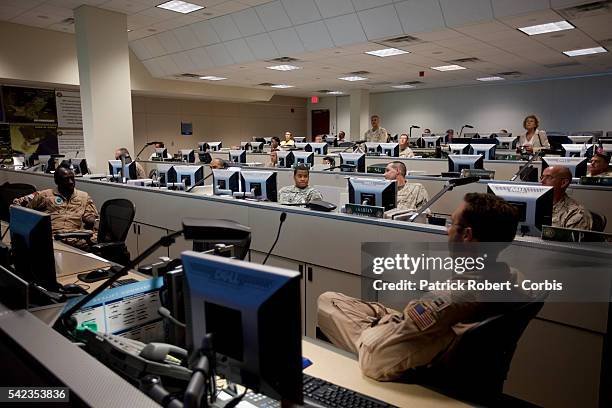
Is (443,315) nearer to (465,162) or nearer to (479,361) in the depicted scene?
(479,361)

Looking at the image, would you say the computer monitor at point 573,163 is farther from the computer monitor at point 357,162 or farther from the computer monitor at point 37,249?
the computer monitor at point 37,249

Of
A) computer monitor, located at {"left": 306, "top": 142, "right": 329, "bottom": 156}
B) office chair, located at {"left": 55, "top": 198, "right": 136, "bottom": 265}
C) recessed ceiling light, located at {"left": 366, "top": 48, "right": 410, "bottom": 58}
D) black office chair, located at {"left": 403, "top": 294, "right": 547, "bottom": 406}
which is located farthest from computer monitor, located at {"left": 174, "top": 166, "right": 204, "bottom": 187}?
recessed ceiling light, located at {"left": 366, "top": 48, "right": 410, "bottom": 58}

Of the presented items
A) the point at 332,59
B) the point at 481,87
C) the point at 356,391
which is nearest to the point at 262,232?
the point at 356,391

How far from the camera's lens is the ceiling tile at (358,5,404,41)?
6293 mm

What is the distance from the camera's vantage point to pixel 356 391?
1256 millimetres

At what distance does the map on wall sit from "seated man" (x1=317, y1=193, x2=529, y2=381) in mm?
10676

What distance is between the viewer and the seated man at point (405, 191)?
432 cm

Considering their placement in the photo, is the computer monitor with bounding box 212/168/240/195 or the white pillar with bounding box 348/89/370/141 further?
the white pillar with bounding box 348/89/370/141

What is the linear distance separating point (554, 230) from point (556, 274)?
0.22 meters

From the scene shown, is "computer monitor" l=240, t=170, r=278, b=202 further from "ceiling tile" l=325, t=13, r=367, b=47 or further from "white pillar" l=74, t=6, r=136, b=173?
"white pillar" l=74, t=6, r=136, b=173

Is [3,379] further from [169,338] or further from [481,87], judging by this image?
[481,87]

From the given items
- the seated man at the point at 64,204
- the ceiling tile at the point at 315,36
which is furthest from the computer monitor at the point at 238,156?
the seated man at the point at 64,204

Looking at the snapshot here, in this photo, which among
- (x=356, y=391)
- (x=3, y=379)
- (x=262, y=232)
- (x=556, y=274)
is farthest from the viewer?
(x=262, y=232)

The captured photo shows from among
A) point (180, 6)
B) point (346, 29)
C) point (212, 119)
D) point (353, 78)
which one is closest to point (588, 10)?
point (346, 29)
